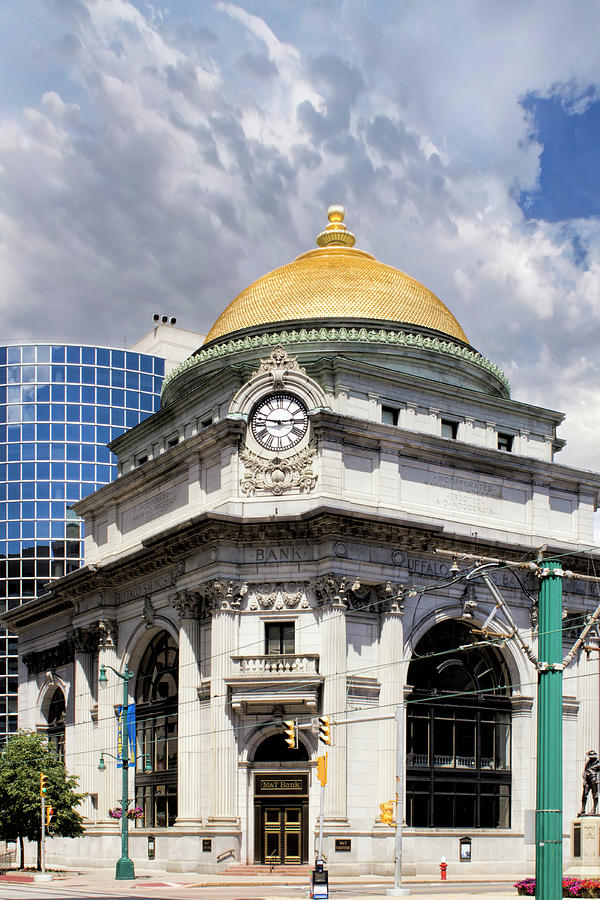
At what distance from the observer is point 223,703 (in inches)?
2100

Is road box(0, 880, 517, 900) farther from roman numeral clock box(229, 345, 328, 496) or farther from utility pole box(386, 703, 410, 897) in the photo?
roman numeral clock box(229, 345, 328, 496)

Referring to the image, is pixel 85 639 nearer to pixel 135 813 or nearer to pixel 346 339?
pixel 135 813

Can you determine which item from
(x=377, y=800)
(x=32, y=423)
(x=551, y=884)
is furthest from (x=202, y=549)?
(x=32, y=423)

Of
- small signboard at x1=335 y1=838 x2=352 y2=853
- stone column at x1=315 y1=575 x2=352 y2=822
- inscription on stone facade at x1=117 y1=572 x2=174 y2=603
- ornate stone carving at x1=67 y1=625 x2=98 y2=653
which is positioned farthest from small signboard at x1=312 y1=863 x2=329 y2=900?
ornate stone carving at x1=67 y1=625 x2=98 y2=653

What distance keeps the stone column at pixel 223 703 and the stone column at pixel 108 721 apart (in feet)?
39.6

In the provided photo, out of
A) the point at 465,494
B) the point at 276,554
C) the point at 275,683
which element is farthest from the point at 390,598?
the point at 465,494

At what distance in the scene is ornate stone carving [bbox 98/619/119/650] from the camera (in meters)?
65.2

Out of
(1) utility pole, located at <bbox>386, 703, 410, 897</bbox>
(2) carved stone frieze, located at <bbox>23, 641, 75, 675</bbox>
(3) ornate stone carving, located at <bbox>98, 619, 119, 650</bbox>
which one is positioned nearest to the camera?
(1) utility pole, located at <bbox>386, 703, 410, 897</bbox>

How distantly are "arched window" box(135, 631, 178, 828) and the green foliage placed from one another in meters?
3.58

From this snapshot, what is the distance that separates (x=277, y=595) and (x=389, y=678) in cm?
630

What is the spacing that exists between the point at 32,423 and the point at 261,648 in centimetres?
6899

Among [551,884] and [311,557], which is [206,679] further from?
[551,884]

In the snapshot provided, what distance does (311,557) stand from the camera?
5481cm

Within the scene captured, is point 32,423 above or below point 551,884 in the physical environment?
above
